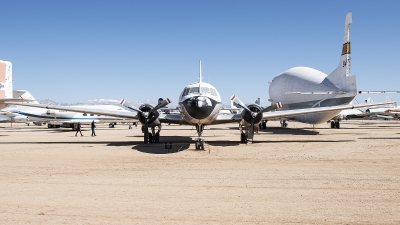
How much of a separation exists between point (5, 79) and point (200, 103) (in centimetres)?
2392

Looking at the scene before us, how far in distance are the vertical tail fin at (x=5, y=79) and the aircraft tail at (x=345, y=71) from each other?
31056 millimetres

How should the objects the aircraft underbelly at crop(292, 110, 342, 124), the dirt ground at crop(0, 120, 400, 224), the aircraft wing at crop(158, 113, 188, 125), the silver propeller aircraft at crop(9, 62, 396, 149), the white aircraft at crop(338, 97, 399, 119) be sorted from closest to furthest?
the dirt ground at crop(0, 120, 400, 224) < the silver propeller aircraft at crop(9, 62, 396, 149) < the aircraft wing at crop(158, 113, 188, 125) < the aircraft underbelly at crop(292, 110, 342, 124) < the white aircraft at crop(338, 97, 399, 119)

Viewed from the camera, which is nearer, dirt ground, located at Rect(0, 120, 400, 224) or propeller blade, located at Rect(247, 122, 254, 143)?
dirt ground, located at Rect(0, 120, 400, 224)

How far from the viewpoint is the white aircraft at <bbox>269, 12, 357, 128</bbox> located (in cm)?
3127

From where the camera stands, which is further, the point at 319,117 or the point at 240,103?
the point at 319,117

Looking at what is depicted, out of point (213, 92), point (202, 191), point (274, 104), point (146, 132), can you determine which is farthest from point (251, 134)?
point (202, 191)

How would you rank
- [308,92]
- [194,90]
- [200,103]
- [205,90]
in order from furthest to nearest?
1. [308,92]
2. [205,90]
3. [194,90]
4. [200,103]

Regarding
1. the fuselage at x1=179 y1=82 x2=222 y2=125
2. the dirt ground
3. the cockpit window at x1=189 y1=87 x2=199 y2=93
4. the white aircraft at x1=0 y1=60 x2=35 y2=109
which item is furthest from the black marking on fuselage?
the white aircraft at x1=0 y1=60 x2=35 y2=109

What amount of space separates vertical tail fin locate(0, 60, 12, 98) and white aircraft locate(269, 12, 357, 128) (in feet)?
84.5

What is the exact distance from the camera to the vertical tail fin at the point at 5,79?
31.6m

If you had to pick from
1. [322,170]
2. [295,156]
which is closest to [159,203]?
[322,170]

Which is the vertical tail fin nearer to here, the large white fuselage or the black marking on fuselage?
the black marking on fuselage

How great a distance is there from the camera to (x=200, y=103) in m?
16.8

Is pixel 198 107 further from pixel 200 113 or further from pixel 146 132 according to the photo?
pixel 146 132
